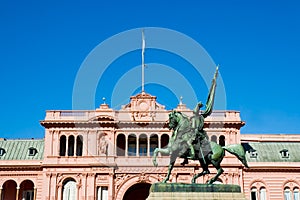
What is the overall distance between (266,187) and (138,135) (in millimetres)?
19648

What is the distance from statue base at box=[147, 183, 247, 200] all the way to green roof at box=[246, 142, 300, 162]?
127 feet

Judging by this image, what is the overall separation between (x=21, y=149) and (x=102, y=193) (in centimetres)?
1543

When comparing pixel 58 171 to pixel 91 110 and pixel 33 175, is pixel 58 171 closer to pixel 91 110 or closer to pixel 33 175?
pixel 33 175

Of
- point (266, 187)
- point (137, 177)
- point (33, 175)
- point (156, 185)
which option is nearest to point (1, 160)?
point (33, 175)

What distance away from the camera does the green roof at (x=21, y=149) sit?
68.3m

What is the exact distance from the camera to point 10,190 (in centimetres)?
6756

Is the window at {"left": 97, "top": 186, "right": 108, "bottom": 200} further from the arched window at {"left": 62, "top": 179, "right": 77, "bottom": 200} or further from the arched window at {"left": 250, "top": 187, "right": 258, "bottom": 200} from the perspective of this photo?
the arched window at {"left": 250, "top": 187, "right": 258, "bottom": 200}

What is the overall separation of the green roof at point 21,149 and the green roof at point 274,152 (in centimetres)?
3102

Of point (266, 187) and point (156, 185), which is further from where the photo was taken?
point (266, 187)

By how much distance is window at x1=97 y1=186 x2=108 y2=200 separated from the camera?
207ft

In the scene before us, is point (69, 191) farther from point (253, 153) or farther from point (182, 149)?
point (182, 149)

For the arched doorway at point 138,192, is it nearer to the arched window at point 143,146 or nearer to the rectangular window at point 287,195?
the arched window at point 143,146

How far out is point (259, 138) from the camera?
8062cm

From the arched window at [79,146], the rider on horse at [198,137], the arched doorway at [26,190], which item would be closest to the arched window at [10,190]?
the arched doorway at [26,190]
